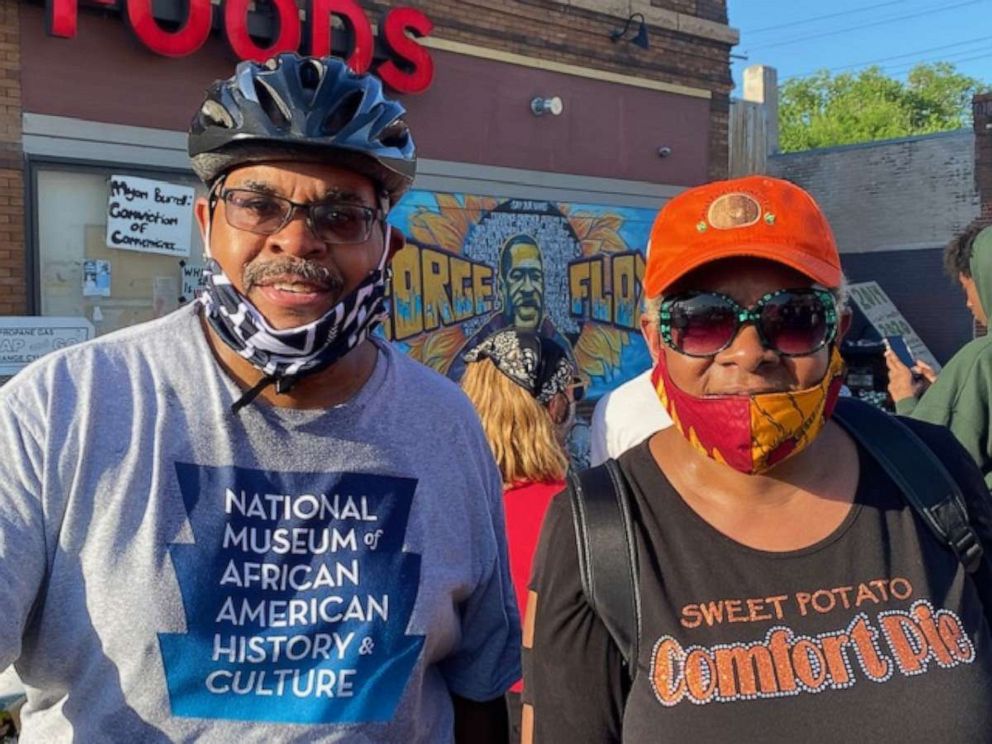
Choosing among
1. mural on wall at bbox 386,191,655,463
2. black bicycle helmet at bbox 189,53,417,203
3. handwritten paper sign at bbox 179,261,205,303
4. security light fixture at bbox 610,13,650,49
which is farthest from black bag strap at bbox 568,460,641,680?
security light fixture at bbox 610,13,650,49

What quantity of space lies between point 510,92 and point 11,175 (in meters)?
5.59

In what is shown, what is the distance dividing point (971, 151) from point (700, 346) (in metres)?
21.6

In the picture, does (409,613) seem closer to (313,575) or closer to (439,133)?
(313,575)

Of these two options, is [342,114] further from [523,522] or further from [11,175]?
[11,175]

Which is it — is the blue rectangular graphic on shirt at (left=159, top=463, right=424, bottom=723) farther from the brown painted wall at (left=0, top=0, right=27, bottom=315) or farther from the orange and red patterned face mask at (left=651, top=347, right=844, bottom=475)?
the brown painted wall at (left=0, top=0, right=27, bottom=315)

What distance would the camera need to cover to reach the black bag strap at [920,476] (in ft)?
5.83

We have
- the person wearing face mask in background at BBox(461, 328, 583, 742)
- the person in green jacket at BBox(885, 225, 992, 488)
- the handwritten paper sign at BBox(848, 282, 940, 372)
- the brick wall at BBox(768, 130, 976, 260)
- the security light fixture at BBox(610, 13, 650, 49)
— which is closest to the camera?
the person wearing face mask in background at BBox(461, 328, 583, 742)

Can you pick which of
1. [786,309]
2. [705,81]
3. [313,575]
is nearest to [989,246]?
[786,309]

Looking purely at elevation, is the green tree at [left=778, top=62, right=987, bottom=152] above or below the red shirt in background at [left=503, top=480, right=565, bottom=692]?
above

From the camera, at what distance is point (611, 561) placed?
1.79 m

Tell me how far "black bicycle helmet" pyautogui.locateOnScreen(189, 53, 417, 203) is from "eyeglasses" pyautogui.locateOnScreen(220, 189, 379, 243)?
0.25 ft

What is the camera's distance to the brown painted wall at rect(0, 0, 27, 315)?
8.48 m

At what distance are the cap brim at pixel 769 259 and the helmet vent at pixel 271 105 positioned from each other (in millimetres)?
765

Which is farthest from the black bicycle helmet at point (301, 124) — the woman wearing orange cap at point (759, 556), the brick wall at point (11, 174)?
the brick wall at point (11, 174)
